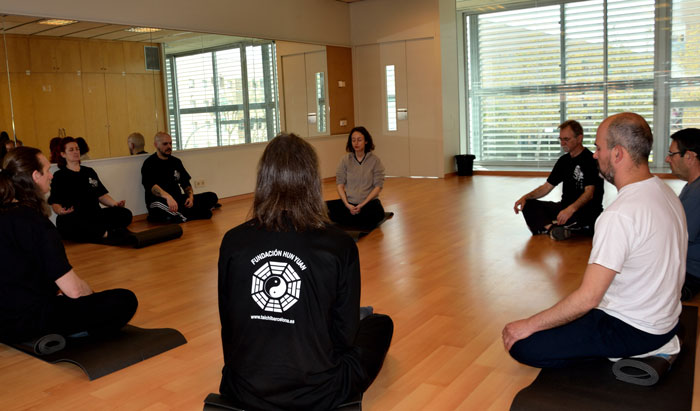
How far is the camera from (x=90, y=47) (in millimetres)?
6961

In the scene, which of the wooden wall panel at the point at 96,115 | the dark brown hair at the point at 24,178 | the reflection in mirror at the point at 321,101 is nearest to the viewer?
the dark brown hair at the point at 24,178

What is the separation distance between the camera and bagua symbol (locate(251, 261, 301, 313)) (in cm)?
197

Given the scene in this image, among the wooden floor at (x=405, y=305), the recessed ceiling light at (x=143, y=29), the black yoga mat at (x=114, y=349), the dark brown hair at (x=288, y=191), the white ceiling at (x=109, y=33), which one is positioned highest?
the recessed ceiling light at (x=143, y=29)

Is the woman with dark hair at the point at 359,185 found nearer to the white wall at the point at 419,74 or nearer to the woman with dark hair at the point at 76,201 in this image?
the woman with dark hair at the point at 76,201

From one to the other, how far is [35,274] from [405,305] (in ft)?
6.75

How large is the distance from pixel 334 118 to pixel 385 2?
2158 millimetres

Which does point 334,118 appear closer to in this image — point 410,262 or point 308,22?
point 308,22

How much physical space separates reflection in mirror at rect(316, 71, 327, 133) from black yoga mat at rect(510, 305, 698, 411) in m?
8.23

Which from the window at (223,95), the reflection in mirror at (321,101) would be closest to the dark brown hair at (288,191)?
the window at (223,95)

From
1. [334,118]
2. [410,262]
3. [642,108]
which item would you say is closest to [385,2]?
[334,118]

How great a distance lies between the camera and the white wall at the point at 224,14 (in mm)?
6727

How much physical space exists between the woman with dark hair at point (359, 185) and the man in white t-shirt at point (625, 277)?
3770mm

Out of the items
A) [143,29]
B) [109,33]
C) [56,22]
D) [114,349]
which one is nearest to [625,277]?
[114,349]

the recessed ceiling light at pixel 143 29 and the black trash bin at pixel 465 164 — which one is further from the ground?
the recessed ceiling light at pixel 143 29
